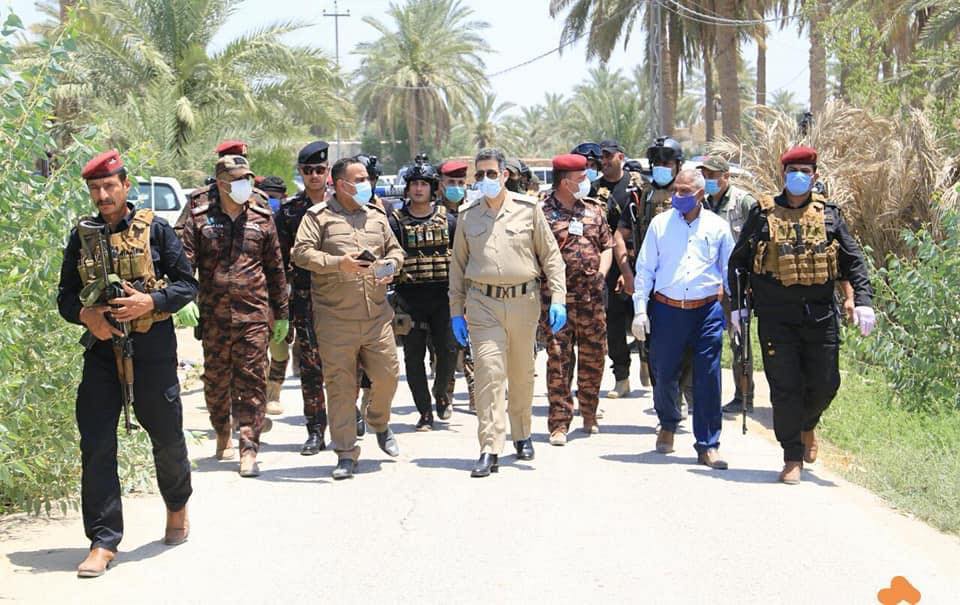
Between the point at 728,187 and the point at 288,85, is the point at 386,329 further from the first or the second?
the point at 288,85

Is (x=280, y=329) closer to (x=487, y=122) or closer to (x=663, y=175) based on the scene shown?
(x=663, y=175)

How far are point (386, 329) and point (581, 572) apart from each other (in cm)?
308

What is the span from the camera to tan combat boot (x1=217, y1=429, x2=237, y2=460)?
29.8 ft

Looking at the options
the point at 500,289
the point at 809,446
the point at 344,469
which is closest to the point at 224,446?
the point at 344,469

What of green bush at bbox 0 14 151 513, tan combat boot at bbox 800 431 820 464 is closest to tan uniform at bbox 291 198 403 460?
green bush at bbox 0 14 151 513

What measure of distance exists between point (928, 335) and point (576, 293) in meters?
3.21

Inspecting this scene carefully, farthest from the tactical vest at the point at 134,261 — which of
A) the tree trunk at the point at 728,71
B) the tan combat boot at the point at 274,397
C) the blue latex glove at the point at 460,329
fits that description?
the tree trunk at the point at 728,71

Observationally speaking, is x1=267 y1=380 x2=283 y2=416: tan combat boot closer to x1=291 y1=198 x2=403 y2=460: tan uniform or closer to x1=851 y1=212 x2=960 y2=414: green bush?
x1=291 y1=198 x2=403 y2=460: tan uniform

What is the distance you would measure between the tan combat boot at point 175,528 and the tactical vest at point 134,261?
41.4 inches

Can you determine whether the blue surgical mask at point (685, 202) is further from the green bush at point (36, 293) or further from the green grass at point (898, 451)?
the green bush at point (36, 293)

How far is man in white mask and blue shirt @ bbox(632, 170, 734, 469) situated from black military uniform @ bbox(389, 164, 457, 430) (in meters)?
2.07

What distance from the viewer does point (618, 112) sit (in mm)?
54844

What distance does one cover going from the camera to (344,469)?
843 cm

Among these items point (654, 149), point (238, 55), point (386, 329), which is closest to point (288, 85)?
point (238, 55)
